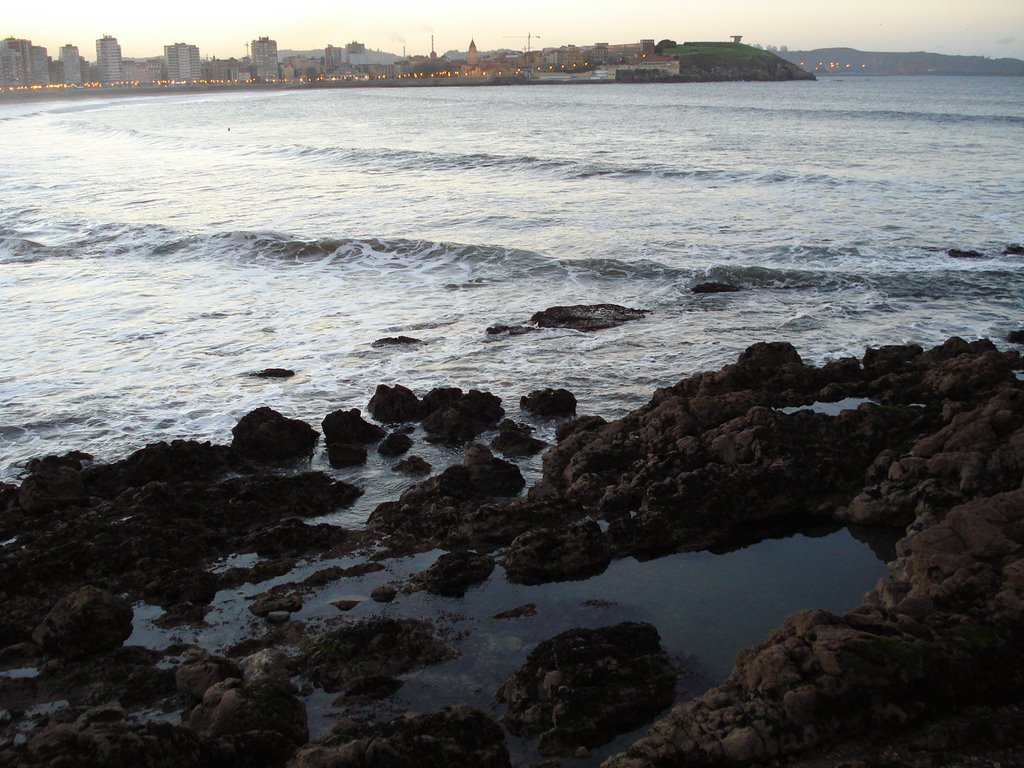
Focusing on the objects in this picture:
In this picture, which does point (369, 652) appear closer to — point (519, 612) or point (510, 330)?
point (519, 612)

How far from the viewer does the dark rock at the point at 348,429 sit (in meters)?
12.0

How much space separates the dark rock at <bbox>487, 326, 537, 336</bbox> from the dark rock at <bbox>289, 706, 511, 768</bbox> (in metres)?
11.3

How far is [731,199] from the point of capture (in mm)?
32844

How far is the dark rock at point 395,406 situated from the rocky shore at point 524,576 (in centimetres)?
5

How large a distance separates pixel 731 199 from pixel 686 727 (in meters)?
29.0

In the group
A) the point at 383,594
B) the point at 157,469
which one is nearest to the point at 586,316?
the point at 157,469

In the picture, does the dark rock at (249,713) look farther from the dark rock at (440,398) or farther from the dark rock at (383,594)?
the dark rock at (440,398)

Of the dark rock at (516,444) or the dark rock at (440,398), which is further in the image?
the dark rock at (440,398)

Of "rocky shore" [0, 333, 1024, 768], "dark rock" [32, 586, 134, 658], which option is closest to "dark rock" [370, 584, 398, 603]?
"rocky shore" [0, 333, 1024, 768]

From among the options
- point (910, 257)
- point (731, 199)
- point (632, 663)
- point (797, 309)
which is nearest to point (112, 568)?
point (632, 663)

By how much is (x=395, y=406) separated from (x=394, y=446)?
1.19 metres

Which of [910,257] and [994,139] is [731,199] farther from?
[994,139]

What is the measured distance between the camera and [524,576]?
8.57m

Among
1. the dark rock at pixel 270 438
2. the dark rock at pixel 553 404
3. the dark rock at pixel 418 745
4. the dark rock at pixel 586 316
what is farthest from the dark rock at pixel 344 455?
the dark rock at pixel 586 316
